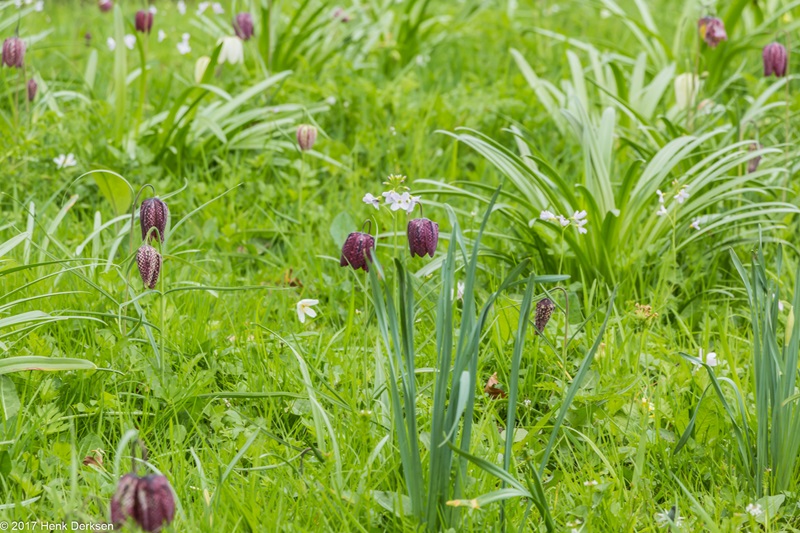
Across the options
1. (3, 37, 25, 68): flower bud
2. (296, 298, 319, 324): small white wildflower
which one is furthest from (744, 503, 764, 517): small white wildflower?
(3, 37, 25, 68): flower bud

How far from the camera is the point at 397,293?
2275 mm

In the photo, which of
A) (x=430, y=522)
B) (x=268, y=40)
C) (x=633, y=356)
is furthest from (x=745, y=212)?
(x=268, y=40)

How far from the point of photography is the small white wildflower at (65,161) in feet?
10.8

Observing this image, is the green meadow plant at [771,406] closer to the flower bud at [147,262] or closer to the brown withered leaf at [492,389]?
the brown withered leaf at [492,389]

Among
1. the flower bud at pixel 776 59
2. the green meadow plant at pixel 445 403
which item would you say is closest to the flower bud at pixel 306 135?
the green meadow plant at pixel 445 403

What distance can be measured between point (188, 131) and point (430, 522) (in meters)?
2.26

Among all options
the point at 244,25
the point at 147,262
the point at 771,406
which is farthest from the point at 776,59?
the point at 147,262

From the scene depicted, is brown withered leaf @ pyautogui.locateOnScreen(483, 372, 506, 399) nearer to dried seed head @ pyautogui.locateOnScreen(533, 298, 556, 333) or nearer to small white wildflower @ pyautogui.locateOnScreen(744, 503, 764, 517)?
dried seed head @ pyautogui.locateOnScreen(533, 298, 556, 333)

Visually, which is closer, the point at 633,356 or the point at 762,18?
the point at 633,356

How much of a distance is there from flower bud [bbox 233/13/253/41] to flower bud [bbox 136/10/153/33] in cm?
39

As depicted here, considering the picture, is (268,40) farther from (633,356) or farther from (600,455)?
(600,455)

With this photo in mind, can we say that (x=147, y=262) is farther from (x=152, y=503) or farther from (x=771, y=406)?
(x=771, y=406)

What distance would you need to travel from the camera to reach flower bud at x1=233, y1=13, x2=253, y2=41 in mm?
3857

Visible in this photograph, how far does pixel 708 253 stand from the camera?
2.95 metres
